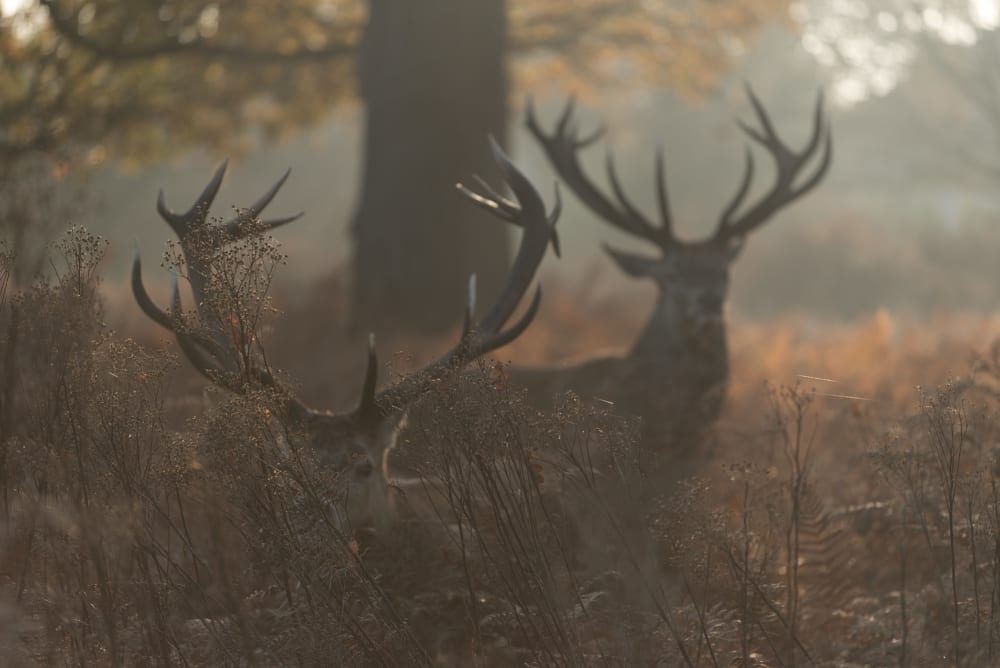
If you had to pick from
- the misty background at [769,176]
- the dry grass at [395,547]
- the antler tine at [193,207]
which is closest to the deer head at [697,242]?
the misty background at [769,176]

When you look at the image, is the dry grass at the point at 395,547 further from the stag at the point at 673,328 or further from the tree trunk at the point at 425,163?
the tree trunk at the point at 425,163

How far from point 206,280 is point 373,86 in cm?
664

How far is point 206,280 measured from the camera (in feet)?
10.5

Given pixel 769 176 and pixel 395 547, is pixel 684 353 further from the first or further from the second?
pixel 769 176

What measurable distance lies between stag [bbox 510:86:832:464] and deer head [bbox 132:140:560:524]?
2188mm

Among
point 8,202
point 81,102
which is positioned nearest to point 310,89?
point 81,102

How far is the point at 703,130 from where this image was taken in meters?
35.8

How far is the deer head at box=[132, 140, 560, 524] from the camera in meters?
3.04

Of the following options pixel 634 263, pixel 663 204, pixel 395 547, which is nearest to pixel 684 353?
pixel 634 263

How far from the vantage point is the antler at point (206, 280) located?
299 centimetres

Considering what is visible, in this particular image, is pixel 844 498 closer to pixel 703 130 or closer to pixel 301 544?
pixel 301 544

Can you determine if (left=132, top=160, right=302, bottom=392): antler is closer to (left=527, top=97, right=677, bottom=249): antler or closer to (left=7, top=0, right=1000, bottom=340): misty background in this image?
(left=7, top=0, right=1000, bottom=340): misty background

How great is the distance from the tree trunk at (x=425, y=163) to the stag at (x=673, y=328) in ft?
5.85

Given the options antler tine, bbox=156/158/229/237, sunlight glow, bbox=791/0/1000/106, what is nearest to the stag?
antler tine, bbox=156/158/229/237
